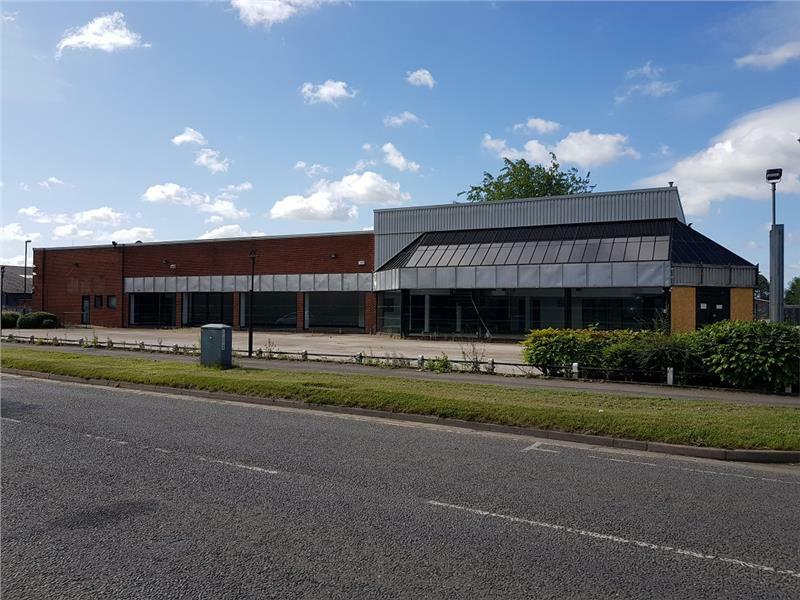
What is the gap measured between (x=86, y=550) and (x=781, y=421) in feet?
35.6

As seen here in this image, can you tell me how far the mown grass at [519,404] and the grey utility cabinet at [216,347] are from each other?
95cm

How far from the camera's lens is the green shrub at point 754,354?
1540 centimetres

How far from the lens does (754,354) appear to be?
51.6 ft

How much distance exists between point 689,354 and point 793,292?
147322 millimetres

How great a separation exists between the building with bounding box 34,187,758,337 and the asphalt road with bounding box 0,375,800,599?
64.3 ft

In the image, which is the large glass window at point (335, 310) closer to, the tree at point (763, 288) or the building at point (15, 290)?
the tree at point (763, 288)

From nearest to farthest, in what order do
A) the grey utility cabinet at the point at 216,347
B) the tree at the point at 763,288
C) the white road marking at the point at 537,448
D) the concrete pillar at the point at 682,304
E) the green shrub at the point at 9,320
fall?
the white road marking at the point at 537,448
the grey utility cabinet at the point at 216,347
the concrete pillar at the point at 682,304
the green shrub at the point at 9,320
the tree at the point at 763,288

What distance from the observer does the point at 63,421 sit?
1101cm

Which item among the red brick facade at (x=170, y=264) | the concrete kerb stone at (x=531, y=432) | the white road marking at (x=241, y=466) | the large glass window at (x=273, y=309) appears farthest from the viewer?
the large glass window at (x=273, y=309)

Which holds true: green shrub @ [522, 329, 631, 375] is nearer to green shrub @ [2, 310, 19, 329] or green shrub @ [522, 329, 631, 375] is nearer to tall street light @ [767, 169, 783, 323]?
tall street light @ [767, 169, 783, 323]

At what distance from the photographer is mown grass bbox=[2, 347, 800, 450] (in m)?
10.0

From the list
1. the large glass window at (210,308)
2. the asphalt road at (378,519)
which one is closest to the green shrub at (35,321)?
the large glass window at (210,308)

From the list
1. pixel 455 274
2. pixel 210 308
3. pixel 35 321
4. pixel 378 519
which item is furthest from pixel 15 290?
pixel 378 519

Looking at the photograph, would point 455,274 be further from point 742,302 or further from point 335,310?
point 742,302
